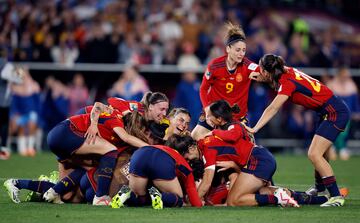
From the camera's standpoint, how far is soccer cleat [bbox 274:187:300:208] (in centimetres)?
1063

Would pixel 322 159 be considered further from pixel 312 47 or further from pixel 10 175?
pixel 312 47

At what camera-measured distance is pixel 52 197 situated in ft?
35.8

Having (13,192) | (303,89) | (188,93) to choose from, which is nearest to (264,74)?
(303,89)

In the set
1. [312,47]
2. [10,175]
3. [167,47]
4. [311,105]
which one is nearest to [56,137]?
[311,105]

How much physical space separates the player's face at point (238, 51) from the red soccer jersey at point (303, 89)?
1.44 metres

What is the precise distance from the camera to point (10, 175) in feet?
48.7

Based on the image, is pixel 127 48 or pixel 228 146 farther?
pixel 127 48

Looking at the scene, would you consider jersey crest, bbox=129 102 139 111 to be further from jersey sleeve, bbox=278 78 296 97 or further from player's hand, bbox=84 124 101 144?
jersey sleeve, bbox=278 78 296 97

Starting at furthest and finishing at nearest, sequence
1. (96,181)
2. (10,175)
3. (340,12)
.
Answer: (340,12) → (10,175) → (96,181)

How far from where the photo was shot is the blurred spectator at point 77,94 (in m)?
22.6

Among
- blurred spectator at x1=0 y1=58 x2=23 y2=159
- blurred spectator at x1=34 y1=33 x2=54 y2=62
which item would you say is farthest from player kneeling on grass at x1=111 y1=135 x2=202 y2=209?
blurred spectator at x1=34 y1=33 x2=54 y2=62

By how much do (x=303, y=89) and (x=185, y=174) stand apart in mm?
2059

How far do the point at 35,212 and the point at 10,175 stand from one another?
510 cm

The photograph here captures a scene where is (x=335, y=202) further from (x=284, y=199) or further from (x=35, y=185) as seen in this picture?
(x=35, y=185)
